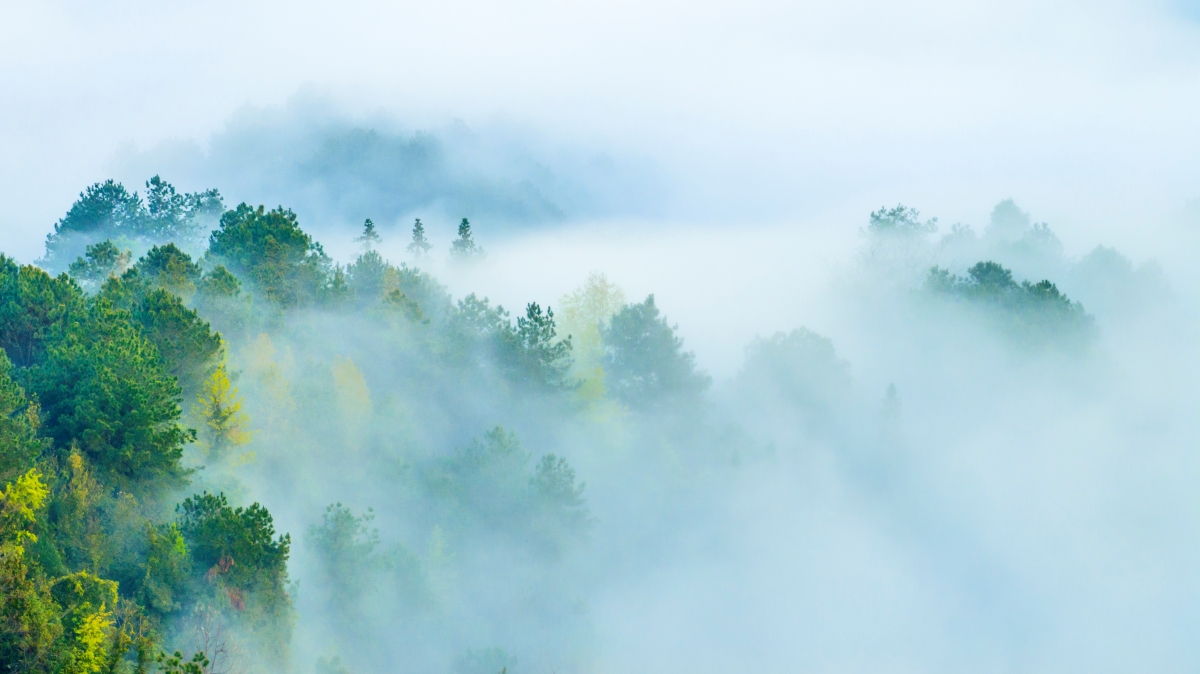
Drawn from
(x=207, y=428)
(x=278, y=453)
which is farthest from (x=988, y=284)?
(x=207, y=428)

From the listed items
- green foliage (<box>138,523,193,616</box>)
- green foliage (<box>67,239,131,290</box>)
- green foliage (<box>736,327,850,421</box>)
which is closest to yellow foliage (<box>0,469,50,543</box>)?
green foliage (<box>138,523,193,616</box>)

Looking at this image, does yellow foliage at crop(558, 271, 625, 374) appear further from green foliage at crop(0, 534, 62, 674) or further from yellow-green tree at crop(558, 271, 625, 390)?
green foliage at crop(0, 534, 62, 674)

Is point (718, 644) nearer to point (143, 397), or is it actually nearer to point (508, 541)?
point (508, 541)

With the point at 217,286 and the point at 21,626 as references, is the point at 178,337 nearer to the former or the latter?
the point at 217,286

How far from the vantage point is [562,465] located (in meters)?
77.0

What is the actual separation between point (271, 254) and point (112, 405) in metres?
31.8

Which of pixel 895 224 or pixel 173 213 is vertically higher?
pixel 895 224

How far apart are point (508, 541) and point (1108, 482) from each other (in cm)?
6261

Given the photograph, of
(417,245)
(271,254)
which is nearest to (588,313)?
(417,245)

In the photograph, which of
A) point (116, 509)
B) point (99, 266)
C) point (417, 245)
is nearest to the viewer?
point (116, 509)

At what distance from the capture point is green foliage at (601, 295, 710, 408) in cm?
8988

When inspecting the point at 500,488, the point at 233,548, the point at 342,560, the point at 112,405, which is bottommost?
the point at 233,548

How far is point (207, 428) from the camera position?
5450cm

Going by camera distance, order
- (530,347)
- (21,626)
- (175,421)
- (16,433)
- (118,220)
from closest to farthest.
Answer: (21,626)
(16,433)
(175,421)
(530,347)
(118,220)
